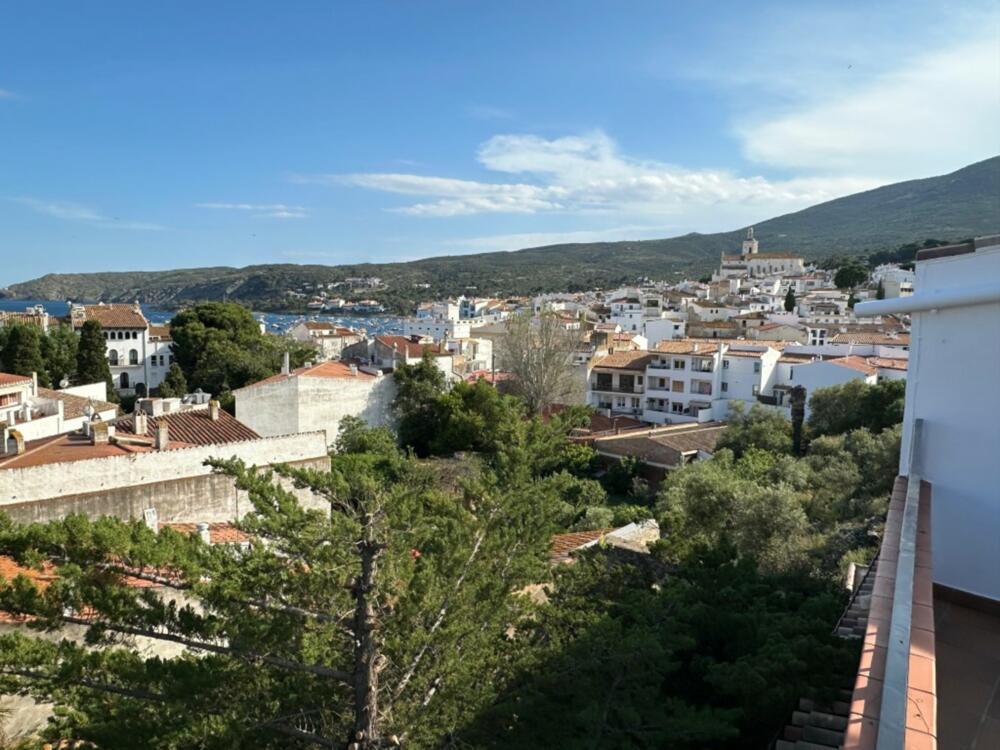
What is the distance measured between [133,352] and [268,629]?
4885cm

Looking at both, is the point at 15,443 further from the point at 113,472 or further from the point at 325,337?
the point at 325,337

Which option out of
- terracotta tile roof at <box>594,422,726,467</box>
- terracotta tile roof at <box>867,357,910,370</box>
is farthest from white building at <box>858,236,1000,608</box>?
terracotta tile roof at <box>867,357,910,370</box>

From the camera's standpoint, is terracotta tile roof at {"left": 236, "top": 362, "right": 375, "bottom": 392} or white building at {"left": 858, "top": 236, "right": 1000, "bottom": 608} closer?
white building at {"left": 858, "top": 236, "right": 1000, "bottom": 608}

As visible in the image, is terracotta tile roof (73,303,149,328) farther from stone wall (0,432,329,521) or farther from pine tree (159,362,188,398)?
stone wall (0,432,329,521)

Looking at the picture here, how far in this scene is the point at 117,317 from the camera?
4834 centimetres

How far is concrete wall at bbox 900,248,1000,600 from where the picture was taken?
4.56 meters

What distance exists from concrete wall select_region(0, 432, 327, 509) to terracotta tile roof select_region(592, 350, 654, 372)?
90.6 ft

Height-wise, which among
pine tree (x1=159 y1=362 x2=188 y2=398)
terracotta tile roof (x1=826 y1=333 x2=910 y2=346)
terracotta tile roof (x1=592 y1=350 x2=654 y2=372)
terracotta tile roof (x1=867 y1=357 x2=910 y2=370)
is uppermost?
terracotta tile roof (x1=826 y1=333 x2=910 y2=346)

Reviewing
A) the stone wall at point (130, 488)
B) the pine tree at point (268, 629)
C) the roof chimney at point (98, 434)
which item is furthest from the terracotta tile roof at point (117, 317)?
the pine tree at point (268, 629)

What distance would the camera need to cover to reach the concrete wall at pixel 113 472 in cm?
1276

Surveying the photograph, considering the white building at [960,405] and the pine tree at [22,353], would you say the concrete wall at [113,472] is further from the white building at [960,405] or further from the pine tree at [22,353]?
the pine tree at [22,353]

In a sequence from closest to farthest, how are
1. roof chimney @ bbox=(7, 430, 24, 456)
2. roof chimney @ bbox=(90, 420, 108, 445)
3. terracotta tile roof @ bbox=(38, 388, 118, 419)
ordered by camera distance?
roof chimney @ bbox=(7, 430, 24, 456) → roof chimney @ bbox=(90, 420, 108, 445) → terracotta tile roof @ bbox=(38, 388, 118, 419)

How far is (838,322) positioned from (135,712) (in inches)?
2302

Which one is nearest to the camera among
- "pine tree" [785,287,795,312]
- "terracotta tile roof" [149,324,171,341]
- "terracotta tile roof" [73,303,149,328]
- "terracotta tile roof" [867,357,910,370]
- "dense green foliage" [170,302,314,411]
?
"terracotta tile roof" [867,357,910,370]
